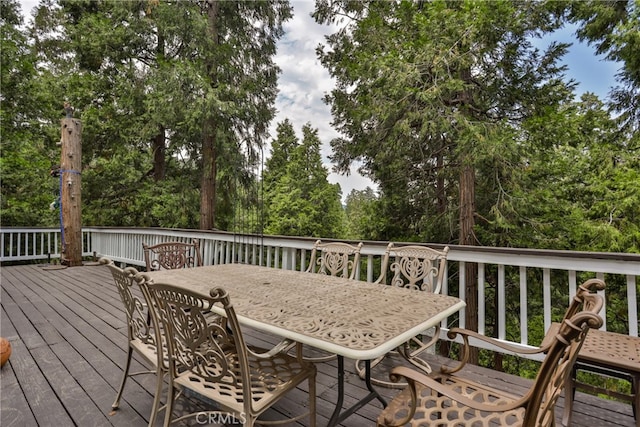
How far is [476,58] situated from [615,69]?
12.6ft

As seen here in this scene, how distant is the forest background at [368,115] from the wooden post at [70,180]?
1.26 ft

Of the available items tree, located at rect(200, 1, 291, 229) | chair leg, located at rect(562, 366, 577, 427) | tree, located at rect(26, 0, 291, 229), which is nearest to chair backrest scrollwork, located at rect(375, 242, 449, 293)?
chair leg, located at rect(562, 366, 577, 427)

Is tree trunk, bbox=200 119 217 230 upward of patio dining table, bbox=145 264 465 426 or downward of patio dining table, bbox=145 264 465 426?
upward

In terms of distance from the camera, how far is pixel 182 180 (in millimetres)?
10344

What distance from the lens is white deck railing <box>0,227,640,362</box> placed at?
217 centimetres

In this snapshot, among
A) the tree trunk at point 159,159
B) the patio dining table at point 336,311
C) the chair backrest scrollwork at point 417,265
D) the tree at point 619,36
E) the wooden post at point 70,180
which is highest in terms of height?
the tree at point 619,36

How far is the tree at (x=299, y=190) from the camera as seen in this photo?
1845 cm

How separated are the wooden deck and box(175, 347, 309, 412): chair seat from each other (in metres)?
0.46

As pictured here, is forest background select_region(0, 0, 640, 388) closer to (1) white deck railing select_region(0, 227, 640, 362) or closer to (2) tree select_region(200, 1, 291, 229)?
(2) tree select_region(200, 1, 291, 229)

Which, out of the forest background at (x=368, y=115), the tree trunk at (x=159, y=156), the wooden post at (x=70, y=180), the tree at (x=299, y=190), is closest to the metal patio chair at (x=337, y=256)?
the forest background at (x=368, y=115)

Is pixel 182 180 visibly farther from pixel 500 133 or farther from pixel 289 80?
pixel 500 133

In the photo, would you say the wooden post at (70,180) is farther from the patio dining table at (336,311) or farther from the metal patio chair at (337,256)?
the metal patio chair at (337,256)

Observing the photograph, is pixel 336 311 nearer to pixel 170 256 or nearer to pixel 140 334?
pixel 140 334

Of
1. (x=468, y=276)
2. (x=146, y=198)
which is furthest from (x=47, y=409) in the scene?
(x=146, y=198)
